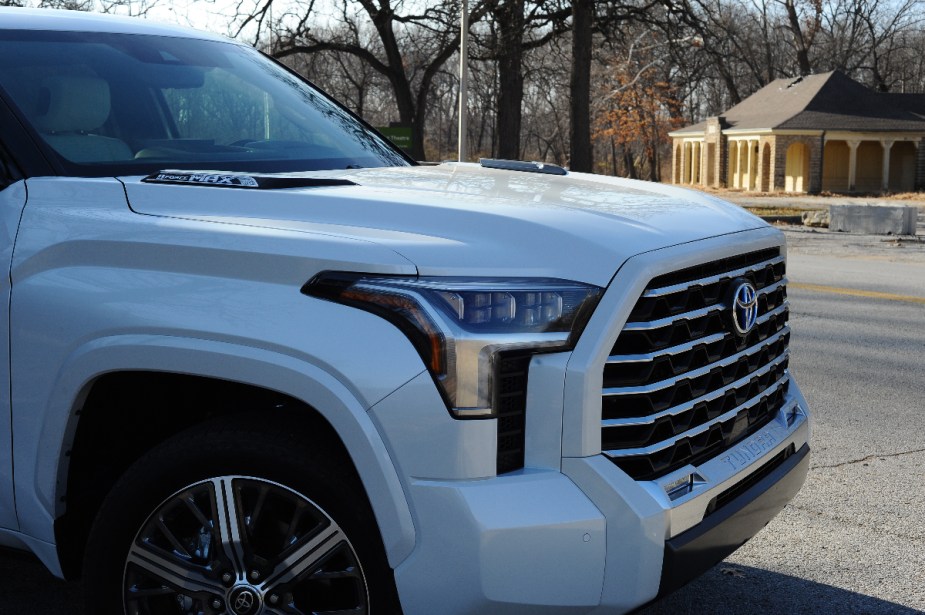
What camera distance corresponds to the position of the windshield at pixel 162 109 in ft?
11.9

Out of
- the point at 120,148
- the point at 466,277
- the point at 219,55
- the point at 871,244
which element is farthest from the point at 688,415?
the point at 871,244

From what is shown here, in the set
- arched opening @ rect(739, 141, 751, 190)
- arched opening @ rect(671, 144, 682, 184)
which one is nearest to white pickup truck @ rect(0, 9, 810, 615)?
arched opening @ rect(739, 141, 751, 190)

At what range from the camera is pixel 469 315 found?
265 cm

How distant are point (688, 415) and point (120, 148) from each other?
1.98 meters

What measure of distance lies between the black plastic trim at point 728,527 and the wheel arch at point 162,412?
642 mm

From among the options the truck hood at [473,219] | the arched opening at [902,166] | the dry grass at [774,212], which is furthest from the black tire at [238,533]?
the arched opening at [902,166]

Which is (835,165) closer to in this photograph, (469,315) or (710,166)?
(710,166)

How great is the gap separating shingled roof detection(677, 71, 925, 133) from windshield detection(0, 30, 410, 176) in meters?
58.2

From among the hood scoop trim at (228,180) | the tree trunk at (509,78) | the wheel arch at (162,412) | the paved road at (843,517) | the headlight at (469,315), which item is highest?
the tree trunk at (509,78)

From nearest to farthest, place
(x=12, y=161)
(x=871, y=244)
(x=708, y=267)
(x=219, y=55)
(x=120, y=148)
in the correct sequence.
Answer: (x=708, y=267)
(x=12, y=161)
(x=120, y=148)
(x=219, y=55)
(x=871, y=244)

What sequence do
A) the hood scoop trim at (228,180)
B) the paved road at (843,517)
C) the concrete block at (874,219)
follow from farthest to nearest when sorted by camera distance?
1. the concrete block at (874,219)
2. the paved road at (843,517)
3. the hood scoop trim at (228,180)

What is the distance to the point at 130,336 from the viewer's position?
2887mm

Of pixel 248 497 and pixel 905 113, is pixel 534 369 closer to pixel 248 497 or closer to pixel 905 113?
pixel 248 497

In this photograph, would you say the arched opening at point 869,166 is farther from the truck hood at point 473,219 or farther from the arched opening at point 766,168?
the truck hood at point 473,219
